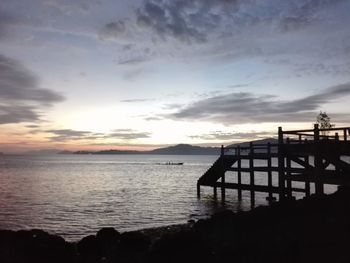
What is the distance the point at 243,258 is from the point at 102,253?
4.26 meters

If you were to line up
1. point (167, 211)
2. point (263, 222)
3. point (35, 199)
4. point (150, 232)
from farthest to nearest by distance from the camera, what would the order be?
1. point (35, 199)
2. point (167, 211)
3. point (150, 232)
4. point (263, 222)

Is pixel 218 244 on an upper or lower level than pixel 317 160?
lower

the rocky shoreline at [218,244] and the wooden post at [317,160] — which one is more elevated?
the wooden post at [317,160]

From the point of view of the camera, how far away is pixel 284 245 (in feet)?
36.4

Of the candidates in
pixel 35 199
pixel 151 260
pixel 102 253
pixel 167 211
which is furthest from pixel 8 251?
pixel 35 199

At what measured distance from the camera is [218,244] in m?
12.1

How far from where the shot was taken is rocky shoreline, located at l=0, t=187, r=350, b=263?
10.5m

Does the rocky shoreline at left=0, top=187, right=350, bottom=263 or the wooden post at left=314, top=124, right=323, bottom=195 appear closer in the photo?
the rocky shoreline at left=0, top=187, right=350, bottom=263

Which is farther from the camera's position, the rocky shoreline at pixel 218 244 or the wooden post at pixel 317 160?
the wooden post at pixel 317 160

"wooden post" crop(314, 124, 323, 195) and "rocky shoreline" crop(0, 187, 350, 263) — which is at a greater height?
"wooden post" crop(314, 124, 323, 195)

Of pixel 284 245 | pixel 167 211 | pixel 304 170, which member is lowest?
pixel 167 211

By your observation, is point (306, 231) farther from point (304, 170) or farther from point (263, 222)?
point (304, 170)

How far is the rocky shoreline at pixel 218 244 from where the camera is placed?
10.5 metres

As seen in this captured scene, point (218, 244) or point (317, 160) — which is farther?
point (317, 160)
